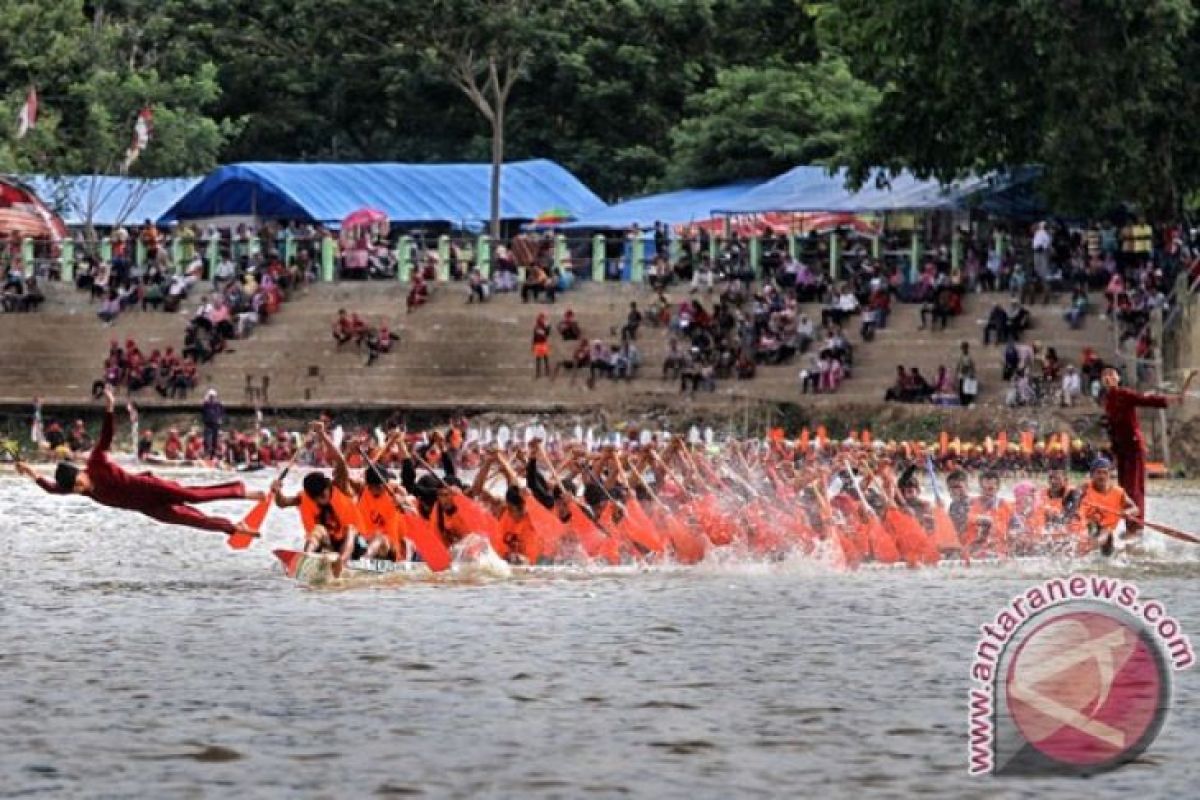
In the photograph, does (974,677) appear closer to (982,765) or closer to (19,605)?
(982,765)

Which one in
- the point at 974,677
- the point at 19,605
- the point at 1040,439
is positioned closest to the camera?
the point at 974,677

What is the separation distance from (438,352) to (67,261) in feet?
33.3

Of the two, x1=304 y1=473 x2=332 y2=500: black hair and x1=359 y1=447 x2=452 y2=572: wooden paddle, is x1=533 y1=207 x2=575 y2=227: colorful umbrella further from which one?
x1=304 y1=473 x2=332 y2=500: black hair

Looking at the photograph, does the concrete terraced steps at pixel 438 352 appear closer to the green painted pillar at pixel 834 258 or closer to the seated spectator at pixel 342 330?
the seated spectator at pixel 342 330

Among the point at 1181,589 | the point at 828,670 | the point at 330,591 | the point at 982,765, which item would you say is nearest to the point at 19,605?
the point at 330,591

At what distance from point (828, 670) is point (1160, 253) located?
1110 inches

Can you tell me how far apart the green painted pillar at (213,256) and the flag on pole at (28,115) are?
16.0 ft

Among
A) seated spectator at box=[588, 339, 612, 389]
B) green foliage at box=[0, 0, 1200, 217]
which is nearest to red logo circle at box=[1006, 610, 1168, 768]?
green foliage at box=[0, 0, 1200, 217]

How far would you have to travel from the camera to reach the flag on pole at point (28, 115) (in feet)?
189

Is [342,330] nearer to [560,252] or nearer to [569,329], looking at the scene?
[560,252]

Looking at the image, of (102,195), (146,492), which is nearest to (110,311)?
(102,195)

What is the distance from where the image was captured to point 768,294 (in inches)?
1924

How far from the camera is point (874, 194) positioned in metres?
52.5

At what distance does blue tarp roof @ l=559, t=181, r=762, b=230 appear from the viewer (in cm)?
5666
